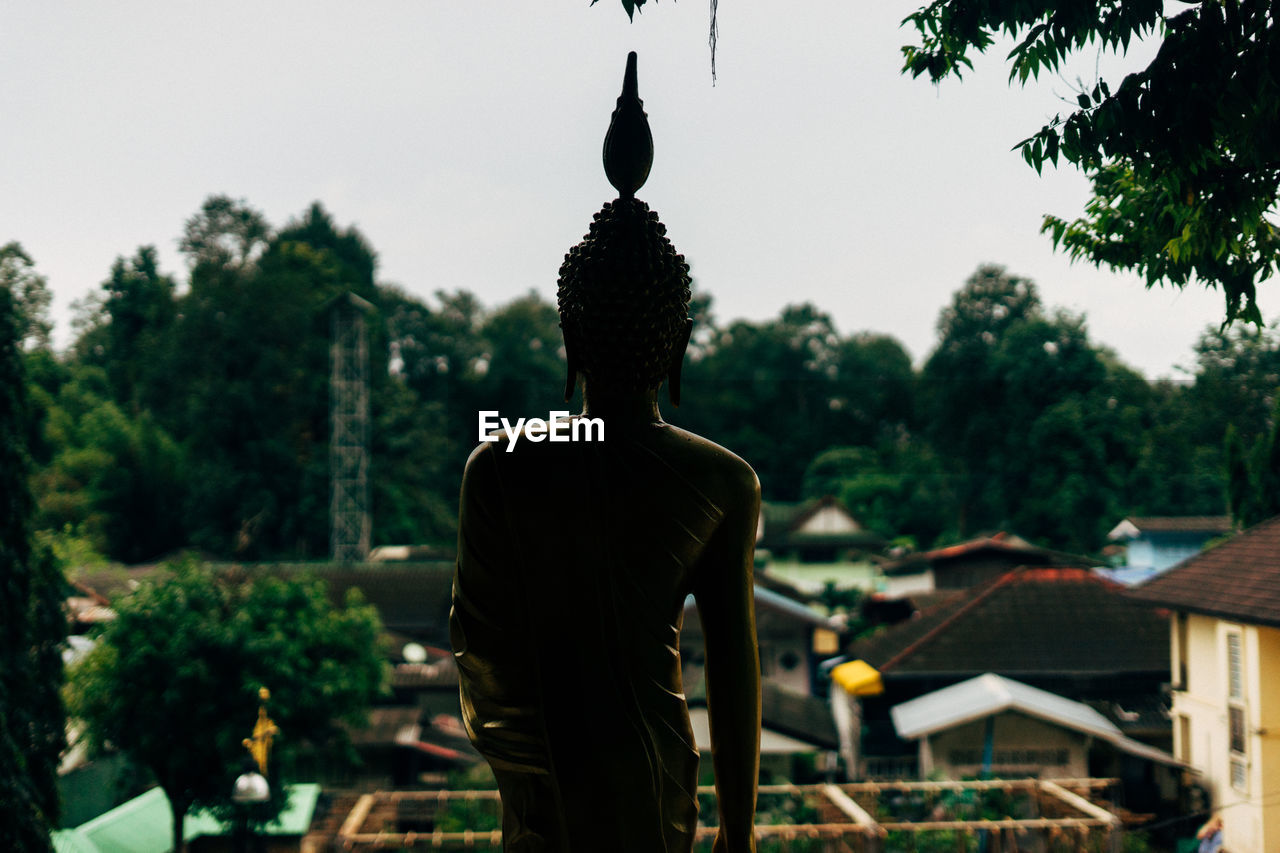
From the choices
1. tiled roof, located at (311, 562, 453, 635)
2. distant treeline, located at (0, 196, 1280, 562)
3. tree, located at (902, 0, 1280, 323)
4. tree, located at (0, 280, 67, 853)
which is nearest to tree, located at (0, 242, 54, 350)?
distant treeline, located at (0, 196, 1280, 562)

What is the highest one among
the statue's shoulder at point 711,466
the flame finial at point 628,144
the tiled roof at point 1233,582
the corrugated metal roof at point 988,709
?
the flame finial at point 628,144

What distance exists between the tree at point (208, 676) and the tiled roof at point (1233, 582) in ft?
31.7

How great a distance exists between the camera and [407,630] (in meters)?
22.9

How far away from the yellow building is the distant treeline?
14.0 meters

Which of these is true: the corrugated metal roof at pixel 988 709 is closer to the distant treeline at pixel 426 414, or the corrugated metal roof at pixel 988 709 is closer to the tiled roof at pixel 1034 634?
the tiled roof at pixel 1034 634

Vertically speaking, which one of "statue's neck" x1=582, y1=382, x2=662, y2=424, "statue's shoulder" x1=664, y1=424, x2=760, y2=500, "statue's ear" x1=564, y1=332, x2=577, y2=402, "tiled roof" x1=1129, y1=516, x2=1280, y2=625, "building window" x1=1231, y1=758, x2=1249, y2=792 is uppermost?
"statue's ear" x1=564, y1=332, x2=577, y2=402

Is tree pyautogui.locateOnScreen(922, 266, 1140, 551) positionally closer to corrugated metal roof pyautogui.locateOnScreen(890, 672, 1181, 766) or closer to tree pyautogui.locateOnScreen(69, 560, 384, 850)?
corrugated metal roof pyautogui.locateOnScreen(890, 672, 1181, 766)

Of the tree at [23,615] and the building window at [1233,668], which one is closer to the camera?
the tree at [23,615]

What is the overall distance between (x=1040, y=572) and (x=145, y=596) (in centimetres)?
1347

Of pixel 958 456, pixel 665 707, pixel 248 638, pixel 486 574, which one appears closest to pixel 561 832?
pixel 665 707

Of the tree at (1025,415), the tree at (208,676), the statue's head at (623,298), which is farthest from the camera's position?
the tree at (1025,415)

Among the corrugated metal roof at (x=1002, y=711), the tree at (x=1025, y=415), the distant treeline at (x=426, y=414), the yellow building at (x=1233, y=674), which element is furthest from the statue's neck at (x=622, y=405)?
the tree at (x=1025, y=415)

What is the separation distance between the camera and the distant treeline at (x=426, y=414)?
30969 millimetres

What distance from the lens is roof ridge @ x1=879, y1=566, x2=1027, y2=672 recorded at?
1594 cm
